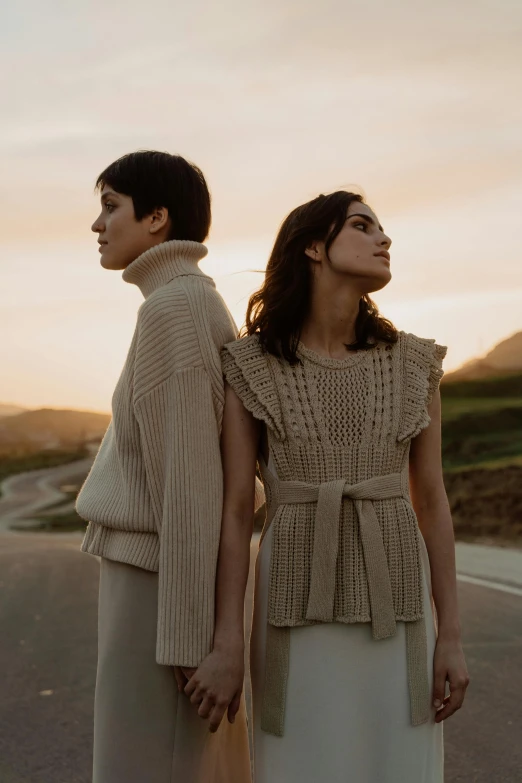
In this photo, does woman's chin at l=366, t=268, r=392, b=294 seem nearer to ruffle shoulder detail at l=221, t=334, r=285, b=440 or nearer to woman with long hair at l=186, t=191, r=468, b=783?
woman with long hair at l=186, t=191, r=468, b=783

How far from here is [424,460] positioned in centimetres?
286

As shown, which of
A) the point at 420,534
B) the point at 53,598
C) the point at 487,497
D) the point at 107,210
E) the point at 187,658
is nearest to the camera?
the point at 187,658

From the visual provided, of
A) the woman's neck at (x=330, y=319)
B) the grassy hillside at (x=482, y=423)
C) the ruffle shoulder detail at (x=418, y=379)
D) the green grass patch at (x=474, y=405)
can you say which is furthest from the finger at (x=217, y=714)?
the green grass patch at (x=474, y=405)

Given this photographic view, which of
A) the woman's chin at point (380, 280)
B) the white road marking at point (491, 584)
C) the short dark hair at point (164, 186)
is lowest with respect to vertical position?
the white road marking at point (491, 584)

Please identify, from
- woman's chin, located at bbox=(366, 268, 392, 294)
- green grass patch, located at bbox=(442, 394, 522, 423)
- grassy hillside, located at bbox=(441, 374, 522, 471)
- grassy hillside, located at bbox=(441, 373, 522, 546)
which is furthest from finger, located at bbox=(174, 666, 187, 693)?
green grass patch, located at bbox=(442, 394, 522, 423)

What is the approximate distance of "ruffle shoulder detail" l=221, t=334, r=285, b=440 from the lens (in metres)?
2.69

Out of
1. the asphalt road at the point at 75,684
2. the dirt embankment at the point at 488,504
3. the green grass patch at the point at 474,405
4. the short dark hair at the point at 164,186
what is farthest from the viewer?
the green grass patch at the point at 474,405

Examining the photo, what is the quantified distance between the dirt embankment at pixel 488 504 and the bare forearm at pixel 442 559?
9041 mm

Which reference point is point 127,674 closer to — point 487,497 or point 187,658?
point 187,658

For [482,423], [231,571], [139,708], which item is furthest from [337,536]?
[482,423]

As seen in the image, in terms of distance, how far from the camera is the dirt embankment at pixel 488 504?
1257 centimetres

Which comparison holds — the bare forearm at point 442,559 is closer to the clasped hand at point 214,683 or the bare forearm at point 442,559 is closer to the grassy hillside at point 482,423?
the clasped hand at point 214,683

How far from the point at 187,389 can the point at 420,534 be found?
2.42ft

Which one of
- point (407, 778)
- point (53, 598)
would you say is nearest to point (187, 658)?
point (407, 778)
